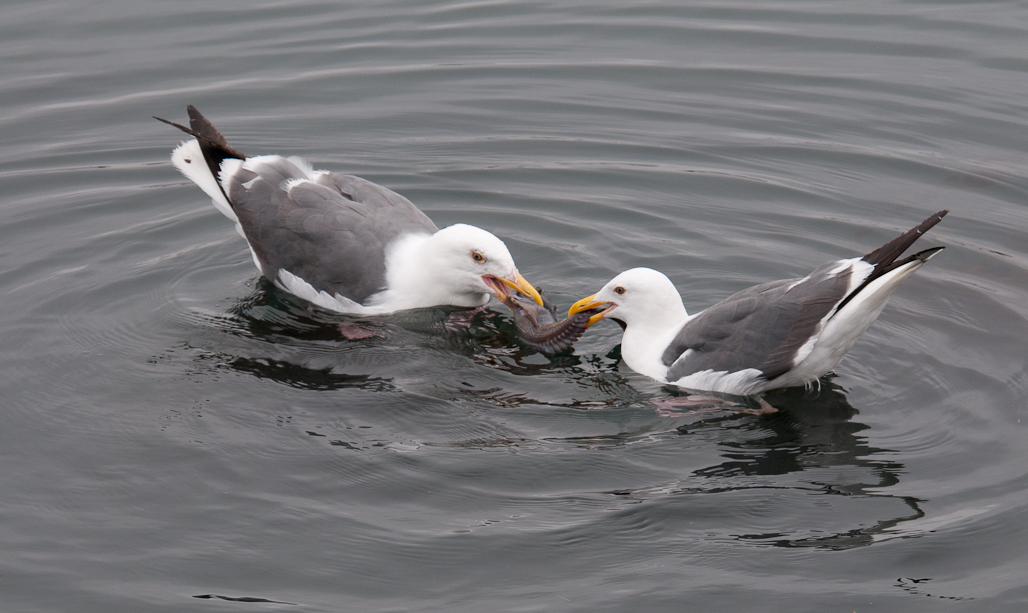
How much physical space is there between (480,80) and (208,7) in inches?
200

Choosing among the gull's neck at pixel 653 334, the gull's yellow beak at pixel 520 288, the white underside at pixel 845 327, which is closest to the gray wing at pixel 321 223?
the gull's yellow beak at pixel 520 288

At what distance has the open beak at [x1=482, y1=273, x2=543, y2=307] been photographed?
337 inches

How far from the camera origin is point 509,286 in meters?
8.74

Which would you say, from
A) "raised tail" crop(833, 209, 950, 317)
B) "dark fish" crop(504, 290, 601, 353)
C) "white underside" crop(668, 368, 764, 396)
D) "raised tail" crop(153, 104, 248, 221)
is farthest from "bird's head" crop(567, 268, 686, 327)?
"raised tail" crop(153, 104, 248, 221)

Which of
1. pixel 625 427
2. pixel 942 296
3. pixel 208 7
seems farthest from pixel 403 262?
pixel 208 7

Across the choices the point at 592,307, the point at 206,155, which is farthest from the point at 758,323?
the point at 206,155

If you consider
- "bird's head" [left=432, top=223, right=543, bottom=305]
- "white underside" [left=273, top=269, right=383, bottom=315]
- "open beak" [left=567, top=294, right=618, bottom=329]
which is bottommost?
"white underside" [left=273, top=269, right=383, bottom=315]

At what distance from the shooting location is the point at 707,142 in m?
12.2

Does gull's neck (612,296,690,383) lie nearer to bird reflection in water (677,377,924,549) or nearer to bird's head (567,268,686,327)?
bird's head (567,268,686,327)

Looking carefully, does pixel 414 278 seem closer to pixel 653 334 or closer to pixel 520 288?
pixel 520 288

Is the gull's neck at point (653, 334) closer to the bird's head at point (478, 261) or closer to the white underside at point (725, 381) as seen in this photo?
the white underside at point (725, 381)

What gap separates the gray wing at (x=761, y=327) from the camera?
7281 millimetres

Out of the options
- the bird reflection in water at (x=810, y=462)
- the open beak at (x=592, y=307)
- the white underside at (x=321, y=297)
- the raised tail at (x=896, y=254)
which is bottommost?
the bird reflection in water at (x=810, y=462)

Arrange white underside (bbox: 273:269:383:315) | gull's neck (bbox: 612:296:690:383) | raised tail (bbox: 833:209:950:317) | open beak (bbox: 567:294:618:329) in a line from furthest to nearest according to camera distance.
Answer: white underside (bbox: 273:269:383:315)
open beak (bbox: 567:294:618:329)
gull's neck (bbox: 612:296:690:383)
raised tail (bbox: 833:209:950:317)
